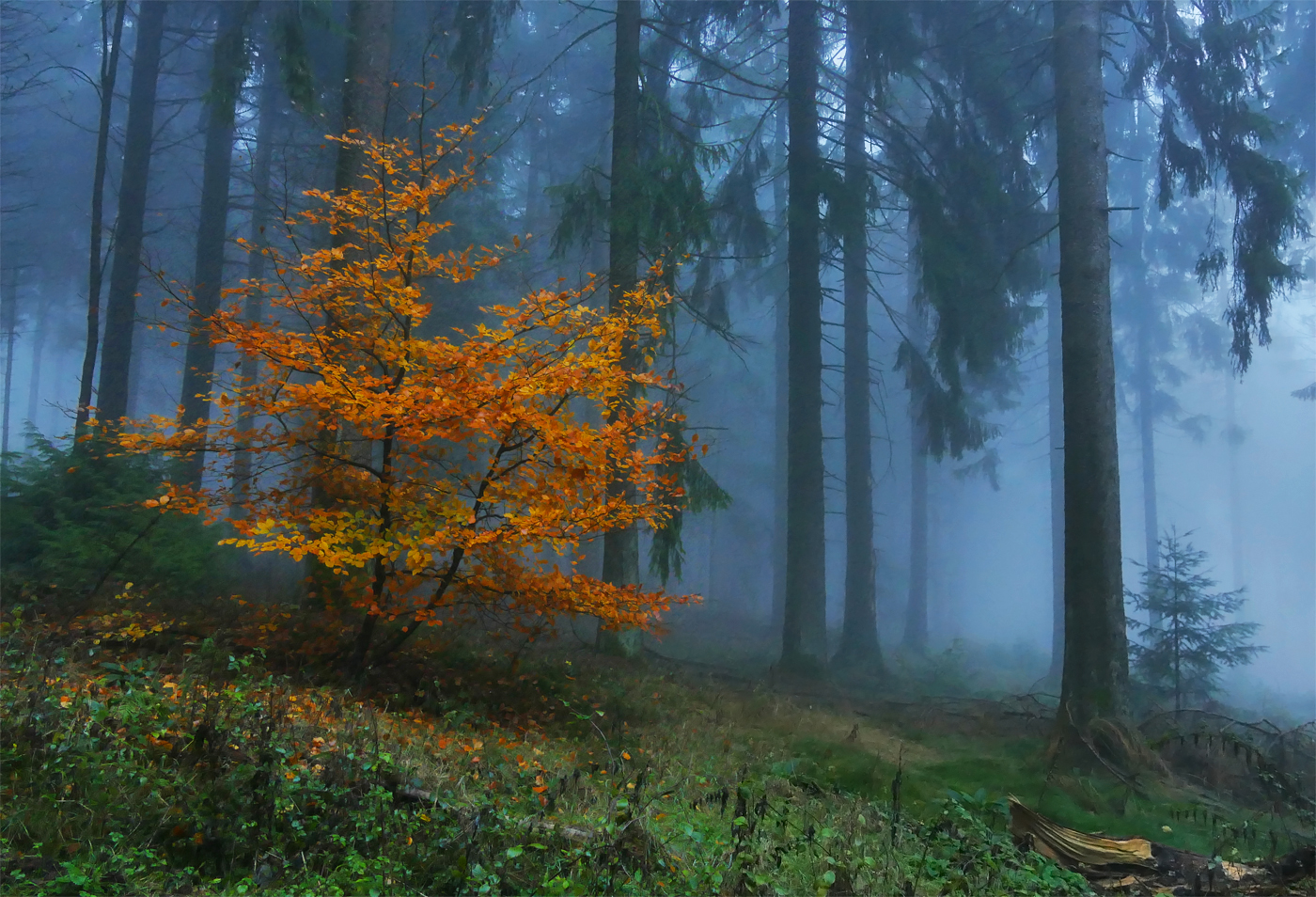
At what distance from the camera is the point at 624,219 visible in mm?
10570

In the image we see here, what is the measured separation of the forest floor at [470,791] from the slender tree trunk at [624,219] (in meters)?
1.99

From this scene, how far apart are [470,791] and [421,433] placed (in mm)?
2496

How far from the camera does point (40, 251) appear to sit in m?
25.8

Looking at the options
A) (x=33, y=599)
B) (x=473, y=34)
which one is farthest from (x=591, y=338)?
(x=473, y=34)

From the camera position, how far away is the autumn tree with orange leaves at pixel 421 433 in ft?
19.1

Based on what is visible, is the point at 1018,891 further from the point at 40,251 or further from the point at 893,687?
the point at 40,251

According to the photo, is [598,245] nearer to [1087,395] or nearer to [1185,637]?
[1087,395]

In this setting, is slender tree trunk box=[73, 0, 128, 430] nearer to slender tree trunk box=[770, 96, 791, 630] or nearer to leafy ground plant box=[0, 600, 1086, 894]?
leafy ground plant box=[0, 600, 1086, 894]

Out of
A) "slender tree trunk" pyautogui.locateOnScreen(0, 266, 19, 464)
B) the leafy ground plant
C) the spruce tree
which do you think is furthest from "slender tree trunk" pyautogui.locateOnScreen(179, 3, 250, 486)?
the spruce tree

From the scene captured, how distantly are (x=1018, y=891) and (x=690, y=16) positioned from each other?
549 inches

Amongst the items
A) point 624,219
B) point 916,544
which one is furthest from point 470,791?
point 916,544

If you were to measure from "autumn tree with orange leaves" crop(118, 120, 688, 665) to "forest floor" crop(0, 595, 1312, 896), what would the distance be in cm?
103

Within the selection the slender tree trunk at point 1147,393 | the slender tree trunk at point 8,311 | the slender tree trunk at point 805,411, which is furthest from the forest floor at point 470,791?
the slender tree trunk at point 8,311

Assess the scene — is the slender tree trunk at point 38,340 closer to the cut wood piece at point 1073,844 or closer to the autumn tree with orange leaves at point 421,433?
the autumn tree with orange leaves at point 421,433
